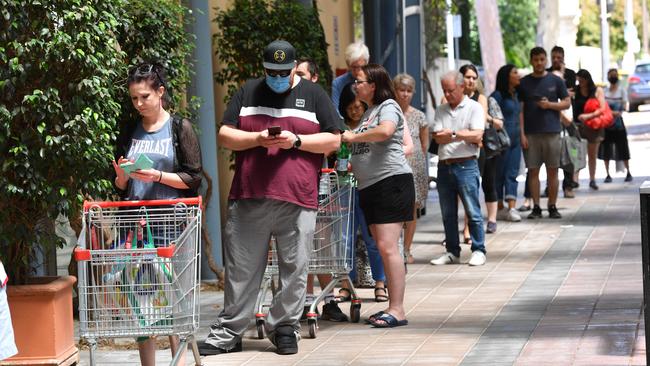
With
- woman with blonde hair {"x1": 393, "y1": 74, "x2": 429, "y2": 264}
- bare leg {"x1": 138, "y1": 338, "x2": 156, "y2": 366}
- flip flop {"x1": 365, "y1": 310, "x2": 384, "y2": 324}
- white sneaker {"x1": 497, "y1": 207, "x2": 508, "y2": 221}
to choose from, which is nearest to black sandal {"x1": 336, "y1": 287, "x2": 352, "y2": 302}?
flip flop {"x1": 365, "y1": 310, "x2": 384, "y2": 324}

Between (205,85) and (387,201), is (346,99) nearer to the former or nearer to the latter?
(387,201)

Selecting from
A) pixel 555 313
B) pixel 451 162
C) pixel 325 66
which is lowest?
pixel 555 313

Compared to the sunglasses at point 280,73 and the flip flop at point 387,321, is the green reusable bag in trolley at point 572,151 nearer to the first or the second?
the flip flop at point 387,321

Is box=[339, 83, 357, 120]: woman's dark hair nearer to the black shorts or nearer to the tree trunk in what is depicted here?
the black shorts

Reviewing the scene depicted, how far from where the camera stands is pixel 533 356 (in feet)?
28.7

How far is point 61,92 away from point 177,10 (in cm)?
253

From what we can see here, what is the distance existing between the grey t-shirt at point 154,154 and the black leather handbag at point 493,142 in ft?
27.0

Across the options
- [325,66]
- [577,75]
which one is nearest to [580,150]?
[577,75]

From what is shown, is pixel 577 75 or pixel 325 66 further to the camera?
pixel 577 75

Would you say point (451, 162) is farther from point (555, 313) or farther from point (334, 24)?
point (334, 24)

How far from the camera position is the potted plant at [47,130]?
786cm

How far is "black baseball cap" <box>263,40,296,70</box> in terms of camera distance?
8.88 meters

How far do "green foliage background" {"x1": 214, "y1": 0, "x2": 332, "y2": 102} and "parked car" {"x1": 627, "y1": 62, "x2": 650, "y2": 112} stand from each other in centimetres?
3899

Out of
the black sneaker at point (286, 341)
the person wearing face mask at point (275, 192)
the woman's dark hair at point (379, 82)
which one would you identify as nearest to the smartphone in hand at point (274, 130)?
the person wearing face mask at point (275, 192)
